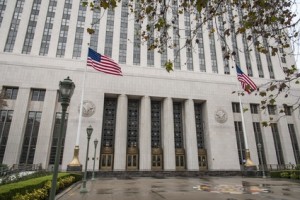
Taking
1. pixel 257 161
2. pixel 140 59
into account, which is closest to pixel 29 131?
pixel 140 59

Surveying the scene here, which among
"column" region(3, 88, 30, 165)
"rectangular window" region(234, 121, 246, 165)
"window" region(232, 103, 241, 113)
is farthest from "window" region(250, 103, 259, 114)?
"column" region(3, 88, 30, 165)

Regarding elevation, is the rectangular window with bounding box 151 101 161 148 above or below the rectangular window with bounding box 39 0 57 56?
below

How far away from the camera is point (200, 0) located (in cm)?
620

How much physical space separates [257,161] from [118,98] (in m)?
25.5

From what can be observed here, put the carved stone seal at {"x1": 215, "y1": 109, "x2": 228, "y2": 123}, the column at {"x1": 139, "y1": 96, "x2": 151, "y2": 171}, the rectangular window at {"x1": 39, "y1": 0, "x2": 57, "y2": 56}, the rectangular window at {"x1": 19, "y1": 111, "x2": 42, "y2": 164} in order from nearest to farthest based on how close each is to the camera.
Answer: the rectangular window at {"x1": 19, "y1": 111, "x2": 42, "y2": 164} → the column at {"x1": 139, "y1": 96, "x2": 151, "y2": 171} → the rectangular window at {"x1": 39, "y1": 0, "x2": 57, "y2": 56} → the carved stone seal at {"x1": 215, "y1": 109, "x2": 228, "y2": 123}

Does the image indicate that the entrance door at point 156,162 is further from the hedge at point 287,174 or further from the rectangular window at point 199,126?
the hedge at point 287,174

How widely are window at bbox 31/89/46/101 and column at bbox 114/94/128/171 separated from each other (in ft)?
38.7

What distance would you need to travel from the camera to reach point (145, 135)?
33.9 m

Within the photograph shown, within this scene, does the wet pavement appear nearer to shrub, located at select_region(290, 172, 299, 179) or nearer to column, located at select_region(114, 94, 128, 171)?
shrub, located at select_region(290, 172, 299, 179)

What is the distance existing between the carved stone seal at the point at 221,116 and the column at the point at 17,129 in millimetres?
30719

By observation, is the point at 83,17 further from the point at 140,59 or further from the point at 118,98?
the point at 118,98

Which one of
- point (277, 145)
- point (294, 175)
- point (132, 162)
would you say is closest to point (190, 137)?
point (132, 162)

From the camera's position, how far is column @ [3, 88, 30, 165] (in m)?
28.9

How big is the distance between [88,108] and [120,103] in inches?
200
